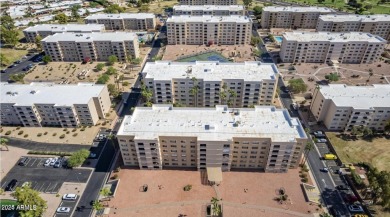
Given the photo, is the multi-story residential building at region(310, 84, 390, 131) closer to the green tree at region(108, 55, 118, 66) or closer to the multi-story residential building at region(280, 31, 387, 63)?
the multi-story residential building at region(280, 31, 387, 63)

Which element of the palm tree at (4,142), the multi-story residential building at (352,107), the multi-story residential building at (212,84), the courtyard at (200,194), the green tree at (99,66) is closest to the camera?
the courtyard at (200,194)

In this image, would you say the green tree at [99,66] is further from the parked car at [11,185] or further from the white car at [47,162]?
the parked car at [11,185]

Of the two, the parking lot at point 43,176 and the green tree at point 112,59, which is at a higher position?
the green tree at point 112,59

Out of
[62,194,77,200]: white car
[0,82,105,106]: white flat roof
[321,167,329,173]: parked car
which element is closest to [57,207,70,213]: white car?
[62,194,77,200]: white car

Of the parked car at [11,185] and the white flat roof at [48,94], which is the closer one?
the parked car at [11,185]

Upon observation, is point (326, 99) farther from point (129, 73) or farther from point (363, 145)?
point (129, 73)

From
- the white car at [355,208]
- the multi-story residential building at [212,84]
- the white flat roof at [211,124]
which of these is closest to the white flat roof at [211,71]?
the multi-story residential building at [212,84]

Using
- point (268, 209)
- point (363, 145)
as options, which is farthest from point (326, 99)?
point (268, 209)
